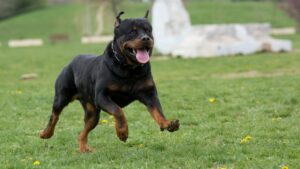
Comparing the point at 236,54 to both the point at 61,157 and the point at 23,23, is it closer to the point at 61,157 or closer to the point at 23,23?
the point at 61,157

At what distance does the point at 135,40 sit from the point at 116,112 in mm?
851

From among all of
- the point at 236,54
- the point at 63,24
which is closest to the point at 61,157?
the point at 236,54

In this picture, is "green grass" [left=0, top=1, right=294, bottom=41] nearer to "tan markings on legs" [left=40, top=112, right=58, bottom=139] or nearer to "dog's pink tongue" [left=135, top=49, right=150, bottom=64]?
"tan markings on legs" [left=40, top=112, right=58, bottom=139]

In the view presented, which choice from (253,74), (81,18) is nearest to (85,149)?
(253,74)

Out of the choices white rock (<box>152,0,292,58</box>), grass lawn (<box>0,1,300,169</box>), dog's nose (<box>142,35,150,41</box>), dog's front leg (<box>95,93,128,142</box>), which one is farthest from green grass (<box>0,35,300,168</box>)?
white rock (<box>152,0,292,58</box>)

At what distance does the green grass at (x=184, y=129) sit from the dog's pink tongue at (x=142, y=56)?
46.7 inches

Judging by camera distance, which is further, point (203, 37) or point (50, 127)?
point (203, 37)

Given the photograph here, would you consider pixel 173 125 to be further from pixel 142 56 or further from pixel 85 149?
pixel 85 149

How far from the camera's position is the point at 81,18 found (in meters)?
71.3

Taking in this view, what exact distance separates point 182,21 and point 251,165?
2247 centimetres

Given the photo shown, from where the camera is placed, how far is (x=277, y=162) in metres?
6.52

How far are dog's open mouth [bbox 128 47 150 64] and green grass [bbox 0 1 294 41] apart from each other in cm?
5221

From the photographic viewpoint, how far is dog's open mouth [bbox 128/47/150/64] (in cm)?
674

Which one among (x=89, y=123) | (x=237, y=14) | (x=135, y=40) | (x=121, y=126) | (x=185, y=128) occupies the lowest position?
(x=237, y=14)
